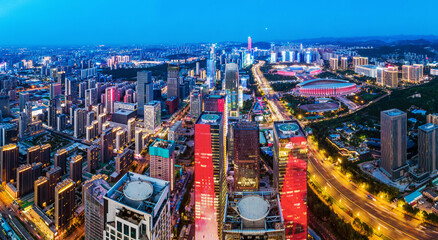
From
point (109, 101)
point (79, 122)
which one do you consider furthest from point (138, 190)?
point (109, 101)

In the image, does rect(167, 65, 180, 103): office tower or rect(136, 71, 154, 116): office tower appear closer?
rect(136, 71, 154, 116): office tower

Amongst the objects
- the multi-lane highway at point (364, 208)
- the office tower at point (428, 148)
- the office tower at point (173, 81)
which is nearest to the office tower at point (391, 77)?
the office tower at point (428, 148)

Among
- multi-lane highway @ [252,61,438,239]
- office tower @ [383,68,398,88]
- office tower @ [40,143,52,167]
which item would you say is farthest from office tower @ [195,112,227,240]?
office tower @ [383,68,398,88]

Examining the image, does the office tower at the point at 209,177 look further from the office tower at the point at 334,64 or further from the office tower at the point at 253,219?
the office tower at the point at 334,64

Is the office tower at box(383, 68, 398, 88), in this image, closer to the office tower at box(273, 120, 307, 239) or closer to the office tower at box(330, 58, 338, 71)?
the office tower at box(330, 58, 338, 71)

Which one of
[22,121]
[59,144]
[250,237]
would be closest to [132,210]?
[250,237]

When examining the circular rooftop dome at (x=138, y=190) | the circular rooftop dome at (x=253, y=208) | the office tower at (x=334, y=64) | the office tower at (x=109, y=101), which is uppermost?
the office tower at (x=334, y=64)
